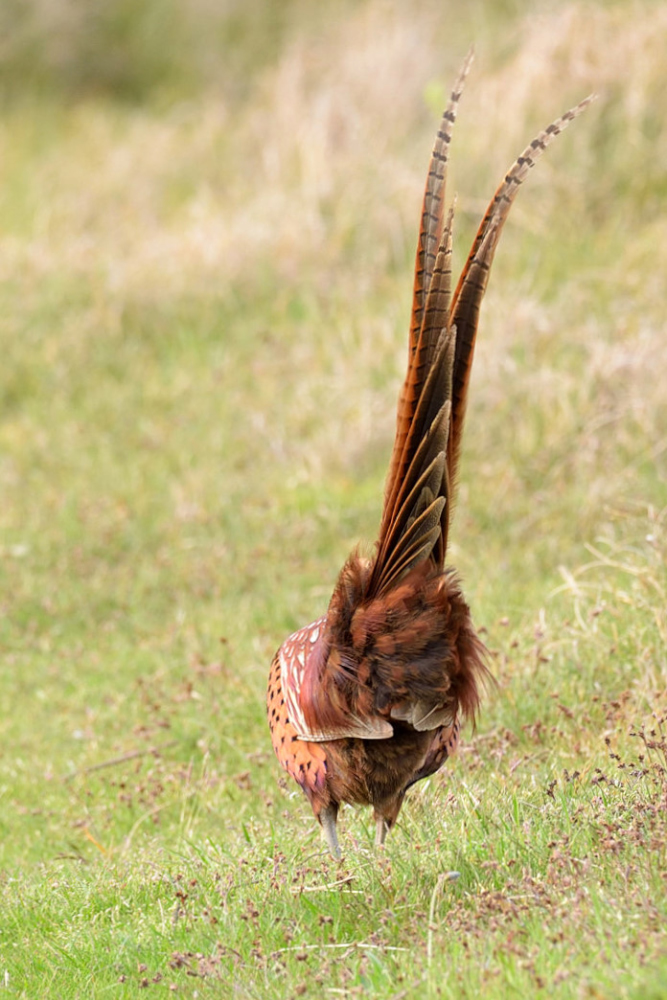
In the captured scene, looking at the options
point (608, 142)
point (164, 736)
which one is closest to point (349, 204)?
point (608, 142)

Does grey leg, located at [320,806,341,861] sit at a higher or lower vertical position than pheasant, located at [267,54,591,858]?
lower

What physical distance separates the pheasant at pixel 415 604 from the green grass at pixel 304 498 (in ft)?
0.87

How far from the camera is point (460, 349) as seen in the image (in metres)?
3.41

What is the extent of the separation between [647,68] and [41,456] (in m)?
5.27

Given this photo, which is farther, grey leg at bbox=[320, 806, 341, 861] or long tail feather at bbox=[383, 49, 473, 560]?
grey leg at bbox=[320, 806, 341, 861]

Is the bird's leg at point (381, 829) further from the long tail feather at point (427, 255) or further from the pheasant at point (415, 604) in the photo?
the long tail feather at point (427, 255)

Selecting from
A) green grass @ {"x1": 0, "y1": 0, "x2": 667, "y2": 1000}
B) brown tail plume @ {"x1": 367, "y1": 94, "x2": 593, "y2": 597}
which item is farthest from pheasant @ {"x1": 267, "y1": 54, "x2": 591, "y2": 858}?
green grass @ {"x1": 0, "y1": 0, "x2": 667, "y2": 1000}

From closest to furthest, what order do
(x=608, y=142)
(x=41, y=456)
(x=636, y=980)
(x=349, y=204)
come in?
(x=636, y=980) → (x=41, y=456) → (x=608, y=142) → (x=349, y=204)

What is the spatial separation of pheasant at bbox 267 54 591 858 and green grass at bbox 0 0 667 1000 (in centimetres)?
26

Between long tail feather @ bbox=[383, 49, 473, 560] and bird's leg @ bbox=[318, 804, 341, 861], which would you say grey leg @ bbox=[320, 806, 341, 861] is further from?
long tail feather @ bbox=[383, 49, 473, 560]

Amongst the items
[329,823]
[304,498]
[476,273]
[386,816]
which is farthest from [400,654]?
[304,498]

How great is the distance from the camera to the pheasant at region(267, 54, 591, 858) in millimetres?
3338

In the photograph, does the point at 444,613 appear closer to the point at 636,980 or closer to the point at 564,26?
the point at 636,980

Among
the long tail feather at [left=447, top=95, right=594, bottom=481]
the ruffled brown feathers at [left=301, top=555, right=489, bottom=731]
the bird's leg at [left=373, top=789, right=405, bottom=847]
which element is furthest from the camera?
the bird's leg at [left=373, top=789, right=405, bottom=847]
